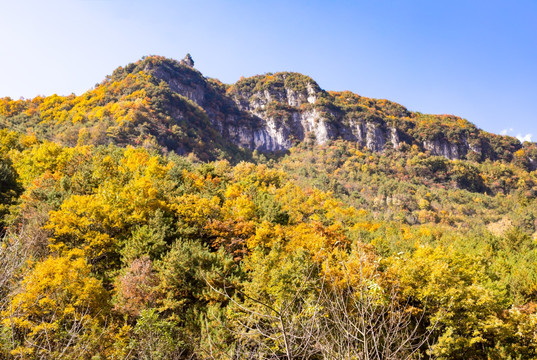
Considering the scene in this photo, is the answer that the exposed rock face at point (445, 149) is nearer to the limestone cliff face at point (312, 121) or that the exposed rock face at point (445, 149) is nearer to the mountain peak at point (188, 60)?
the limestone cliff face at point (312, 121)

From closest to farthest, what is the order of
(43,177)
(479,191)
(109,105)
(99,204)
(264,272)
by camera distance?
1. (264,272)
2. (99,204)
3. (43,177)
4. (109,105)
5. (479,191)

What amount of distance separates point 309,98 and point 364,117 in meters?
32.0

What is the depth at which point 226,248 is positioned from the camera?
25641mm

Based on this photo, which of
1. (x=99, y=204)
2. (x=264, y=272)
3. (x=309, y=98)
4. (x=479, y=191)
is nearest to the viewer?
(x=264, y=272)

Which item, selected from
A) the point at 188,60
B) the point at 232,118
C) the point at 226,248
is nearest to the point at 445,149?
the point at 232,118

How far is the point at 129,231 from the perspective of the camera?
80.0 ft

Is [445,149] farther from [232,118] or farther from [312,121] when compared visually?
[232,118]

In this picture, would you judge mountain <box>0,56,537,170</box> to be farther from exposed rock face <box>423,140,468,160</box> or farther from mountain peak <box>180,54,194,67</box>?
mountain peak <box>180,54,194,67</box>

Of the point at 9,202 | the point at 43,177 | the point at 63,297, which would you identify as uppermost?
the point at 43,177

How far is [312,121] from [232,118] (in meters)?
40.7

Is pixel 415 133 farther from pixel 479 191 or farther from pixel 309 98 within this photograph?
pixel 309 98

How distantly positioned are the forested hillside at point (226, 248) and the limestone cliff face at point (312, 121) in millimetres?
23703

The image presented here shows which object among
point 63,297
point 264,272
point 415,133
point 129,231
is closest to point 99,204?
point 129,231

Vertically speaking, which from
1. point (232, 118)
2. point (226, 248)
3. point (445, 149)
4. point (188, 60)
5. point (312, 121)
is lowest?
point (226, 248)
